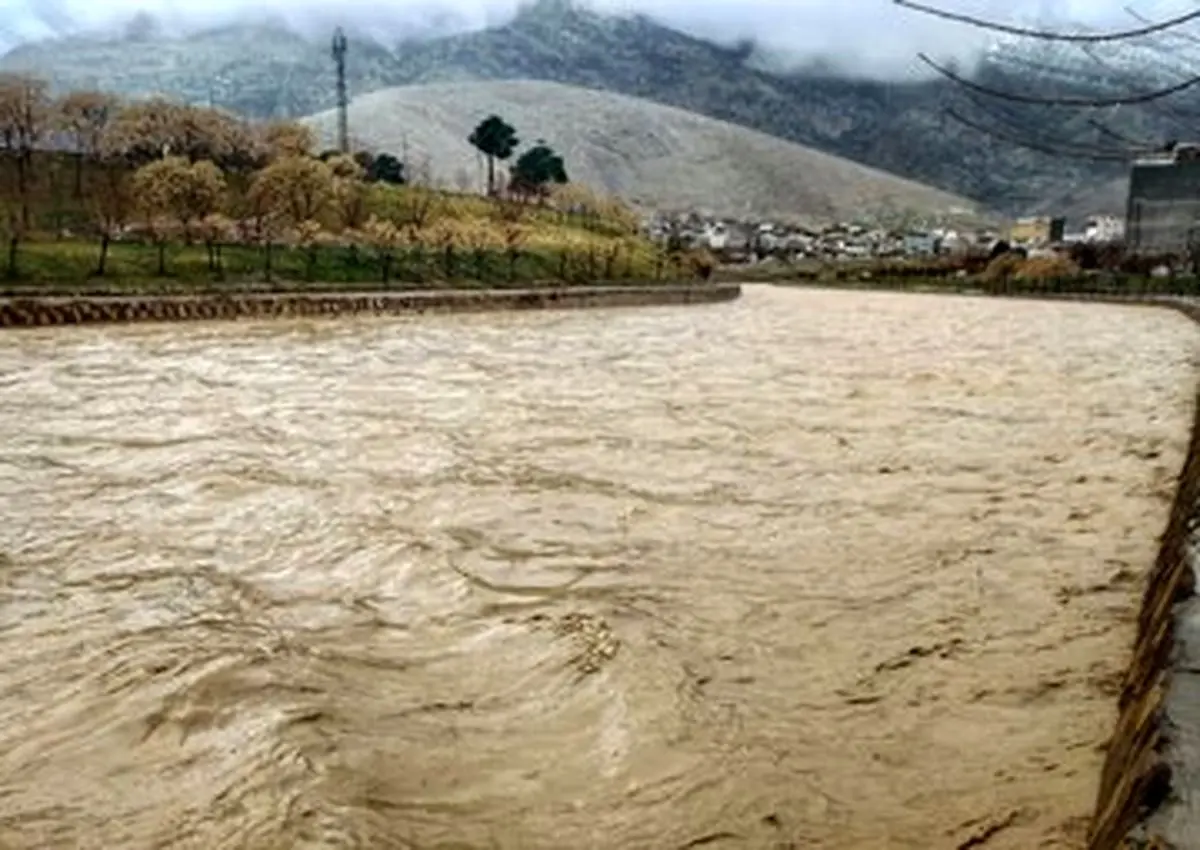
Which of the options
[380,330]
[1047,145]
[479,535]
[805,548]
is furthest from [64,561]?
[380,330]

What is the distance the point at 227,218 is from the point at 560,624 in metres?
47.2

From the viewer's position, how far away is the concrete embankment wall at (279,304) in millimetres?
27750

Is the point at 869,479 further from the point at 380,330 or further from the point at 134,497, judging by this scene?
the point at 380,330

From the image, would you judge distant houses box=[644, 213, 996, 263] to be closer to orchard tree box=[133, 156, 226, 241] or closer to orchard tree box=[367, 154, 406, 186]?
orchard tree box=[367, 154, 406, 186]

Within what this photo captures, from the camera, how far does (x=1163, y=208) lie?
8262cm

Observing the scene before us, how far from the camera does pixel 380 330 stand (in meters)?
30.8

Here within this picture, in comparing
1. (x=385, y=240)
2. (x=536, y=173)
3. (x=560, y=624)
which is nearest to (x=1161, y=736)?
(x=560, y=624)

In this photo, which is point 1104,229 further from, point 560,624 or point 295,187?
point 560,624

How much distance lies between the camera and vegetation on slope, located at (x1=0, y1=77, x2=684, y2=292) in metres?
37.7

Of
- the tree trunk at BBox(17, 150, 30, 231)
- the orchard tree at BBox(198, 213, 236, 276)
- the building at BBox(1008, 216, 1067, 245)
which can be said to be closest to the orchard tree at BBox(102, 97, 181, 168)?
the tree trunk at BBox(17, 150, 30, 231)

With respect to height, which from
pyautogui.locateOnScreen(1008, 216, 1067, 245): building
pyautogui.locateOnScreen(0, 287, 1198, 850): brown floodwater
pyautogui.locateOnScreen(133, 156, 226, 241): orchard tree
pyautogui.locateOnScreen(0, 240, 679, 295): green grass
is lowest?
pyautogui.locateOnScreen(0, 287, 1198, 850): brown floodwater

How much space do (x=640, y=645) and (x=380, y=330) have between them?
2537cm

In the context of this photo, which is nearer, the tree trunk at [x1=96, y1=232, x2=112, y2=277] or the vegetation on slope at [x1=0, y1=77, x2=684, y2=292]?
the tree trunk at [x1=96, y1=232, x2=112, y2=277]

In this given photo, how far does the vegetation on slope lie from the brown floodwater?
22714 millimetres
